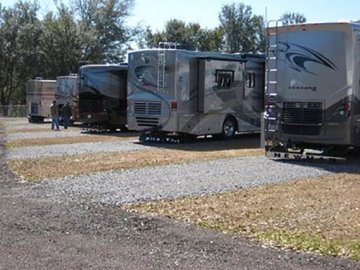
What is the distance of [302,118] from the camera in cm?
1555

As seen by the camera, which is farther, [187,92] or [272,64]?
[187,92]

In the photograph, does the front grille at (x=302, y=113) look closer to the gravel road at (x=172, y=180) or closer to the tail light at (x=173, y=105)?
the gravel road at (x=172, y=180)

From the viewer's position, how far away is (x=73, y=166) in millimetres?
14477

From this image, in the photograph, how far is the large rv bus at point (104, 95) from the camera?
28000 mm

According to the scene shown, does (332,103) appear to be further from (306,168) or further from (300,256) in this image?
(300,256)

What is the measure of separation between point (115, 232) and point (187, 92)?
13498 millimetres

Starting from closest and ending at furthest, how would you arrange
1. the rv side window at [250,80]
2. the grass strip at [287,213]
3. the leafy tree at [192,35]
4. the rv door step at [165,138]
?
the grass strip at [287,213] → the rv door step at [165,138] → the rv side window at [250,80] → the leafy tree at [192,35]

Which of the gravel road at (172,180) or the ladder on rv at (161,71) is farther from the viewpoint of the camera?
the ladder on rv at (161,71)

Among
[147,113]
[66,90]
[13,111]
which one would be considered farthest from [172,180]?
[13,111]

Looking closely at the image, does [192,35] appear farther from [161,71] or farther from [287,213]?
[287,213]

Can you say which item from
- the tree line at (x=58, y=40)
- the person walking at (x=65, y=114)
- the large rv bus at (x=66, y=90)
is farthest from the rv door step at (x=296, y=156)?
the tree line at (x=58, y=40)

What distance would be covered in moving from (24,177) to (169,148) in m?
7.45

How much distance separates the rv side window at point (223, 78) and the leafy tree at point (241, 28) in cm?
6208

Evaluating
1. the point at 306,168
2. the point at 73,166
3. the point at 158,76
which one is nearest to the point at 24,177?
the point at 73,166
